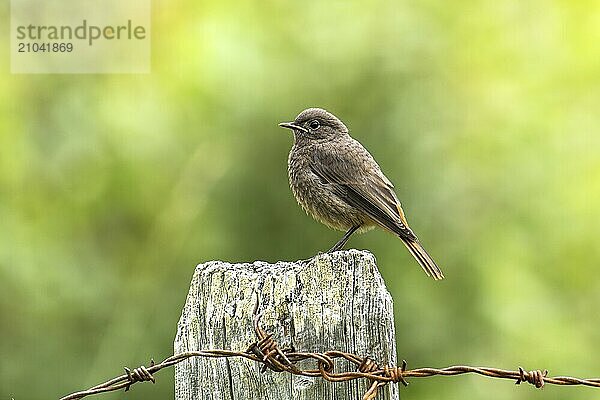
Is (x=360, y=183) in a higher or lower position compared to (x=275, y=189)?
lower

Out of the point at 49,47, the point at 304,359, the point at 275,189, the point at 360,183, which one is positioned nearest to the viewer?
the point at 304,359

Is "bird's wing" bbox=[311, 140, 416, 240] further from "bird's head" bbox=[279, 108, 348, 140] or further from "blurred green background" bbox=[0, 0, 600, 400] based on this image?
"blurred green background" bbox=[0, 0, 600, 400]

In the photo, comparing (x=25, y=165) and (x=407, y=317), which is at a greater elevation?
(x=25, y=165)

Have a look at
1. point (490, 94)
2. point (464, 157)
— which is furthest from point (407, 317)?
point (490, 94)

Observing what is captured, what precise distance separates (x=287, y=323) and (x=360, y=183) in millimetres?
2284

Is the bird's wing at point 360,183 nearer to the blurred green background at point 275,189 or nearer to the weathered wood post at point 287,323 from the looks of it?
the blurred green background at point 275,189

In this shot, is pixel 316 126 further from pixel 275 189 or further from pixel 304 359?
pixel 304 359

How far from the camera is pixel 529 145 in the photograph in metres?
6.77

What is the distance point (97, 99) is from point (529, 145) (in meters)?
2.65

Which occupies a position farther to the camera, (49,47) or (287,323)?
(49,47)

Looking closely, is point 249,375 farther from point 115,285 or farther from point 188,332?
point 115,285

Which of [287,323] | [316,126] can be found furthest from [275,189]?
[287,323]

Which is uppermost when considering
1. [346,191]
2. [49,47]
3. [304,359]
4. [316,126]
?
[49,47]

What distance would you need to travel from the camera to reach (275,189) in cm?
611
